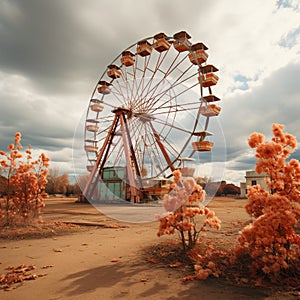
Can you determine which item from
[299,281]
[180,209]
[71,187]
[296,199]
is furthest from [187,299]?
[71,187]

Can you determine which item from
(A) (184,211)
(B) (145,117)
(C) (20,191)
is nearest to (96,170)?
(B) (145,117)

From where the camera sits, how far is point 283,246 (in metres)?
3.66

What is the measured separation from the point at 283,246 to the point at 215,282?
1152 mm

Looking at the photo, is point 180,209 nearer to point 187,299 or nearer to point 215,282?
point 215,282

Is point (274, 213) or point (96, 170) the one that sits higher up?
point (96, 170)

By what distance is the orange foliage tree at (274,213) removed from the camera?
11.1 feet

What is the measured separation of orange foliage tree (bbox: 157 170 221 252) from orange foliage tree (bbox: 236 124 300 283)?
81 cm

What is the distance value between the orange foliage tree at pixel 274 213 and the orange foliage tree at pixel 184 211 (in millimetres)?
812

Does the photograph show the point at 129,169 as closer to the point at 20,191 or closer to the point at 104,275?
the point at 20,191

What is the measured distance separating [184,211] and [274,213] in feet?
5.49

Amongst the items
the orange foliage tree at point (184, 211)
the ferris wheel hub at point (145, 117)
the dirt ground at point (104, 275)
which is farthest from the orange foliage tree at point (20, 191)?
the ferris wheel hub at point (145, 117)

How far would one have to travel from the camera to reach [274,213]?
11.2 feet

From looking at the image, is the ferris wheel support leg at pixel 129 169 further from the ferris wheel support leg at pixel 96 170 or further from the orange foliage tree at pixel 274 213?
the orange foliage tree at pixel 274 213

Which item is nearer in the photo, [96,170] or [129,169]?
[129,169]
